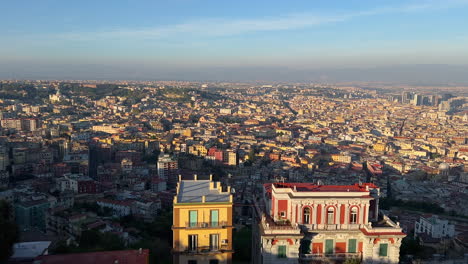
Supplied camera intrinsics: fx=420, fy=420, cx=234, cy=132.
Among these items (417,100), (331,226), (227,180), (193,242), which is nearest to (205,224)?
(193,242)

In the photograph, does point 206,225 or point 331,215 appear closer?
point 206,225

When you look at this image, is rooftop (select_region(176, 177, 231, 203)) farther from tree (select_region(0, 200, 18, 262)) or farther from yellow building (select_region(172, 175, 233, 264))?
tree (select_region(0, 200, 18, 262))

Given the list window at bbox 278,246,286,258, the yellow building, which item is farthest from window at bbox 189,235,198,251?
window at bbox 278,246,286,258

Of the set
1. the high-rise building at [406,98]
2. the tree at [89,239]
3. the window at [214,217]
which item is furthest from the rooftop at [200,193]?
the high-rise building at [406,98]

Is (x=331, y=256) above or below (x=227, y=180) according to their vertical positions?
above

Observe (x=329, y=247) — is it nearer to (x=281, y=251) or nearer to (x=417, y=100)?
(x=281, y=251)

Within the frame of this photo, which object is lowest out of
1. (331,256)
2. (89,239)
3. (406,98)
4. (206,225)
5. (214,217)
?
(89,239)
